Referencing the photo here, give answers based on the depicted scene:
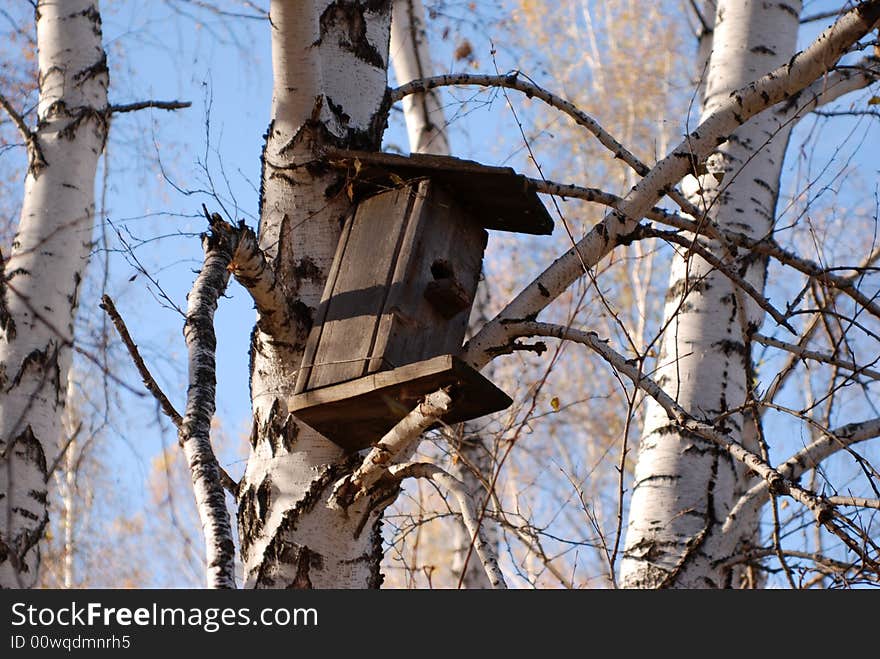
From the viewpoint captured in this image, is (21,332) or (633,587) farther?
(21,332)

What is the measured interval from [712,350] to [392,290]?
3.85 ft

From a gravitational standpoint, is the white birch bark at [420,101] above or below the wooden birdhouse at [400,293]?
above

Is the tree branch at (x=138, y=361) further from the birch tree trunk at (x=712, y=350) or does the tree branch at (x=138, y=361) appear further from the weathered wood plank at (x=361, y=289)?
the birch tree trunk at (x=712, y=350)

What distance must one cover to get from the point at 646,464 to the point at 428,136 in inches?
103

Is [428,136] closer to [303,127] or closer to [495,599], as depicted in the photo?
[303,127]

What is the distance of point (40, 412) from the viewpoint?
357 cm

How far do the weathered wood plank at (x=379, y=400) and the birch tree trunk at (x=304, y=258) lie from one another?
69 millimetres

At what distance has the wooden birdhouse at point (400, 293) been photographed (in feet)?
8.64

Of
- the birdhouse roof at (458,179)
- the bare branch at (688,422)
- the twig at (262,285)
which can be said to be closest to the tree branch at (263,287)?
the twig at (262,285)

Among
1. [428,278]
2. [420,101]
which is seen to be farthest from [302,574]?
[420,101]

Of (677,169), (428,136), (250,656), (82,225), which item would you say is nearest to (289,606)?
(250,656)

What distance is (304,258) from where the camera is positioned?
2902 millimetres

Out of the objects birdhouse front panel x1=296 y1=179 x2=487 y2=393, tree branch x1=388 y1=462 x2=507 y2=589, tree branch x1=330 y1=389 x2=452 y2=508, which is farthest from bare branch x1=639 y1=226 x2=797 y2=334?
tree branch x1=388 y1=462 x2=507 y2=589

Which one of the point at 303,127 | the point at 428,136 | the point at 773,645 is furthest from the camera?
the point at 428,136
